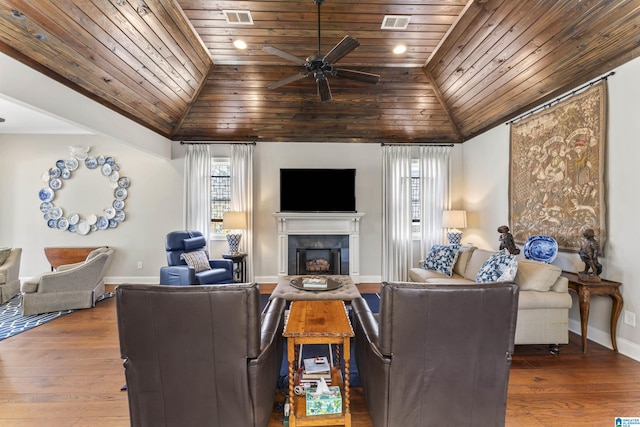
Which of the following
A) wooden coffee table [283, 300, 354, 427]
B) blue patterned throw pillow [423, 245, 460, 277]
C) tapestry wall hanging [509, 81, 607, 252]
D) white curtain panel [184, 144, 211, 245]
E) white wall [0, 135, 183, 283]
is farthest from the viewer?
white curtain panel [184, 144, 211, 245]

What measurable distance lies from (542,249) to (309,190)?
365 centimetres

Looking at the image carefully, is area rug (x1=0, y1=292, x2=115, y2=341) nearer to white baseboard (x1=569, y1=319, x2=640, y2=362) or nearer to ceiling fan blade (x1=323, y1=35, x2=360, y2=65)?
ceiling fan blade (x1=323, y1=35, x2=360, y2=65)

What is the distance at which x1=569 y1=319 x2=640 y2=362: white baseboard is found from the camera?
2646 millimetres

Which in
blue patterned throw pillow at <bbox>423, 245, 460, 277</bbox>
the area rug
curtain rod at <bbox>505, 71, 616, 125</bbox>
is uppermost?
curtain rod at <bbox>505, 71, 616, 125</bbox>

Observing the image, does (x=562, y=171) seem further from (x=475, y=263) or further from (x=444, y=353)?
(x=444, y=353)

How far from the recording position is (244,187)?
546cm

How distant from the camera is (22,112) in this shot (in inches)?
172

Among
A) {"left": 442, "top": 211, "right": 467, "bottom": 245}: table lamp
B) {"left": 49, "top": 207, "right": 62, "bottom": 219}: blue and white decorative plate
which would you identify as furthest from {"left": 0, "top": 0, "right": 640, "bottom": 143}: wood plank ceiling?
{"left": 49, "top": 207, "right": 62, "bottom": 219}: blue and white decorative plate

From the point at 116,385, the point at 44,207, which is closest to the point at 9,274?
the point at 44,207

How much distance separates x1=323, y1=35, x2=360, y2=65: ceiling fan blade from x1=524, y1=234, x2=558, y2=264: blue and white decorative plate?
A: 3.10 m

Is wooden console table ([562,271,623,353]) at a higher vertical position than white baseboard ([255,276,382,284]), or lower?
higher

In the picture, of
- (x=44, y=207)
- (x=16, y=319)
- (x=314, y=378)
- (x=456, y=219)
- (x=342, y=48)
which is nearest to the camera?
(x=314, y=378)

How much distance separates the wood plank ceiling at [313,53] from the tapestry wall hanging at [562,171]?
0.99 ft

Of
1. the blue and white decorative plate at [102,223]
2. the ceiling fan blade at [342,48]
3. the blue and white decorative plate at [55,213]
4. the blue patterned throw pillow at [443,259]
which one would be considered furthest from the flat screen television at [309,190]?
the blue and white decorative plate at [55,213]
